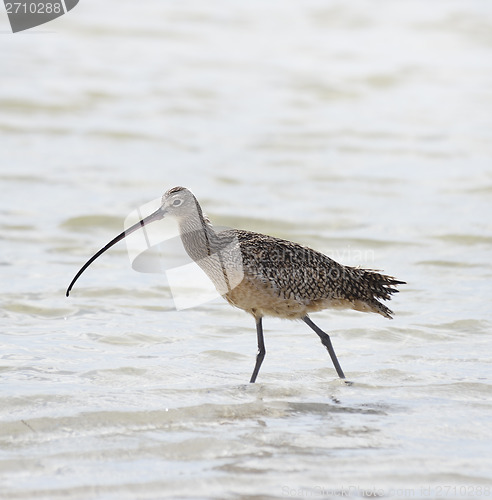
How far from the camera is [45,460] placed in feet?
15.6

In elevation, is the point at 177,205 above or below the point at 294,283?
above

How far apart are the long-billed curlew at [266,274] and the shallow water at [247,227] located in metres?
0.42

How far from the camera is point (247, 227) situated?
33.6 feet

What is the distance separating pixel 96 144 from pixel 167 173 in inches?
56.9

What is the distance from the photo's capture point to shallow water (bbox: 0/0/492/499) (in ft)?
16.1

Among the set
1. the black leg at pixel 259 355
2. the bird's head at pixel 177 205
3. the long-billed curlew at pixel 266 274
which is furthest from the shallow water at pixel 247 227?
the bird's head at pixel 177 205

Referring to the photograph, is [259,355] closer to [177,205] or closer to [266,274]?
[266,274]

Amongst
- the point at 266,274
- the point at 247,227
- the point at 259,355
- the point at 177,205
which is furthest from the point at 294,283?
the point at 247,227

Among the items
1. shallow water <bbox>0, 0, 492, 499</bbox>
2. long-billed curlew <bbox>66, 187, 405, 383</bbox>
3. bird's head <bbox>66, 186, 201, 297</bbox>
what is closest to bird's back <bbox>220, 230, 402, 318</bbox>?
long-billed curlew <bbox>66, 187, 405, 383</bbox>

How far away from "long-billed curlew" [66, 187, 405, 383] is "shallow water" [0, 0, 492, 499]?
425 mm

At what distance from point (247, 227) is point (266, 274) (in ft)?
13.6

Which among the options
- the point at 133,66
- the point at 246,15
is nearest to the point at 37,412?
the point at 133,66

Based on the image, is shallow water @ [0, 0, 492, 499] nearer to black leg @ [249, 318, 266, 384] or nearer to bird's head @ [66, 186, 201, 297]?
black leg @ [249, 318, 266, 384]

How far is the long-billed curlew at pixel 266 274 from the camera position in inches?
241
